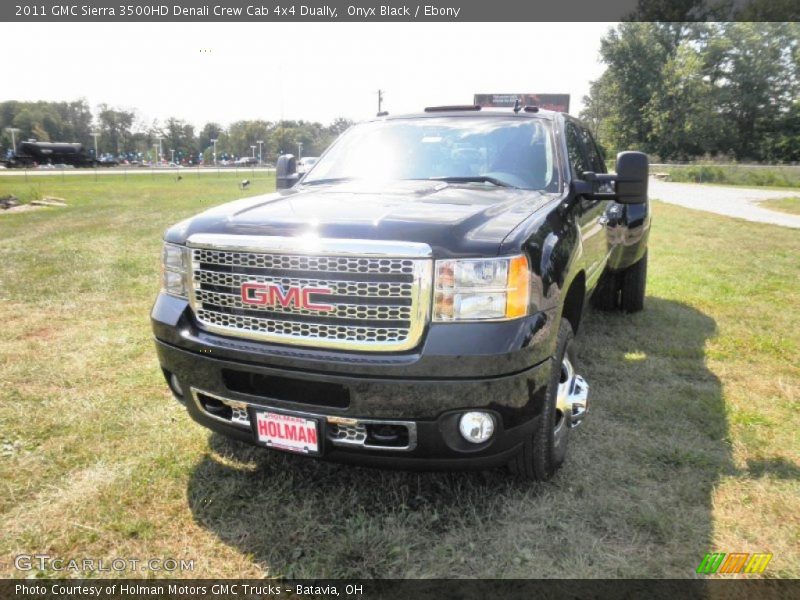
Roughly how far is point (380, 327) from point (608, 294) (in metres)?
4.37

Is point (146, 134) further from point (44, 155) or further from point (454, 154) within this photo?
point (454, 154)

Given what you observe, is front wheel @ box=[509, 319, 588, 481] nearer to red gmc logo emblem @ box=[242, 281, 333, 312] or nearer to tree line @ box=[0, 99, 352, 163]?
red gmc logo emblem @ box=[242, 281, 333, 312]

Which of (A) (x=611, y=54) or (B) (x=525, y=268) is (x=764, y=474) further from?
(A) (x=611, y=54)

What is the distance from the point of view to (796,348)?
5.01m

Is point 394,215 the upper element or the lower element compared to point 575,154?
lower

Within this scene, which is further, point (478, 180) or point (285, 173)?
point (285, 173)

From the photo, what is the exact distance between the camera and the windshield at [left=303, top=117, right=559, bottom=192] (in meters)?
3.41

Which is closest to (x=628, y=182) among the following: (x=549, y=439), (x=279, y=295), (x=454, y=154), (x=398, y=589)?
(x=454, y=154)

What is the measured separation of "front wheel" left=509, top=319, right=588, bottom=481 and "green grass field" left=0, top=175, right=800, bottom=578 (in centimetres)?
15

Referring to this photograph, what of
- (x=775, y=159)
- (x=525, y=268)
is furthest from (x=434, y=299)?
(x=775, y=159)

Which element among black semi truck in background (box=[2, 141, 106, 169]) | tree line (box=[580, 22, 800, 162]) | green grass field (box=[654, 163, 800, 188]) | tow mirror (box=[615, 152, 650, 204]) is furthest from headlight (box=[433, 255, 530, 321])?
black semi truck in background (box=[2, 141, 106, 169])

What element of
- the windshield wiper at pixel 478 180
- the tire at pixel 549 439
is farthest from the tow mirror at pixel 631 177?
the tire at pixel 549 439

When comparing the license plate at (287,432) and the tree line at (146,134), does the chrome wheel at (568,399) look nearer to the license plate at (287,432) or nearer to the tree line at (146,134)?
the license plate at (287,432)

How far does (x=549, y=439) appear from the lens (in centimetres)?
265
